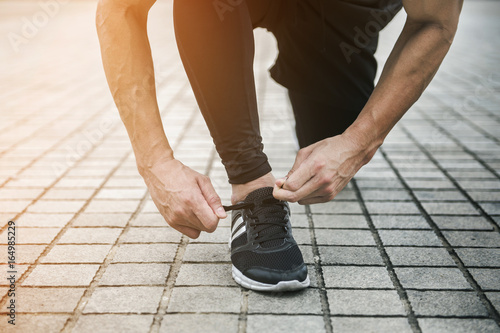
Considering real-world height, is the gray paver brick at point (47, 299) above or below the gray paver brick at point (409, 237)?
above

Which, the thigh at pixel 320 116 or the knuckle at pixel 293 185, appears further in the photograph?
the thigh at pixel 320 116

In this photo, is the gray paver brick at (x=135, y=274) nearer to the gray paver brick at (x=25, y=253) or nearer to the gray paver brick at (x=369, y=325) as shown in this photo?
the gray paver brick at (x=25, y=253)

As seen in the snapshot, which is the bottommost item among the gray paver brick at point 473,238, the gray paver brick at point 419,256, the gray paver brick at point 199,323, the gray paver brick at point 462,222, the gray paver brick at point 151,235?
the gray paver brick at point 462,222

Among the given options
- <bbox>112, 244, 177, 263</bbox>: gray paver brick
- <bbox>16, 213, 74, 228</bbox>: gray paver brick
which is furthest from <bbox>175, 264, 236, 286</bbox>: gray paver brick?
<bbox>16, 213, 74, 228</bbox>: gray paver brick

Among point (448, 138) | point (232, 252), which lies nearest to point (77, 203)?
point (232, 252)

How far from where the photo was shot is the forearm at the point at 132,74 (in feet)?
5.54

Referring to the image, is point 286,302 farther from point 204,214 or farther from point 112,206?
point 112,206

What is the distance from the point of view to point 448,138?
3398 mm

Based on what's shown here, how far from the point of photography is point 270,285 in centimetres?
163

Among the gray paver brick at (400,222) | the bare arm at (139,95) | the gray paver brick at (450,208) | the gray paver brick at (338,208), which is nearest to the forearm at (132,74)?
the bare arm at (139,95)

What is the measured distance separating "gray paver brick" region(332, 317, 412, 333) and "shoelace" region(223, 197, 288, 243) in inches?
14.3

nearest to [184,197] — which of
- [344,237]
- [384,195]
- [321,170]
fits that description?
[321,170]

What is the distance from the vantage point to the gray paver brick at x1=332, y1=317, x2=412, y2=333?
146 centimetres

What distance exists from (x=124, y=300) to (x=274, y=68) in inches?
53.9
